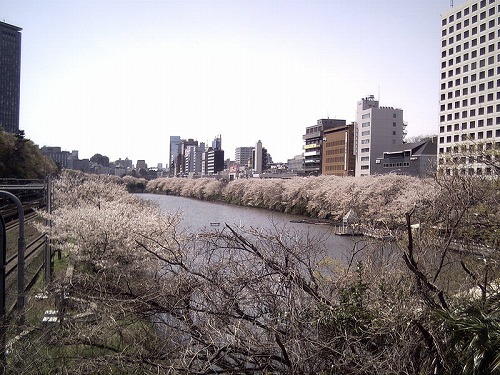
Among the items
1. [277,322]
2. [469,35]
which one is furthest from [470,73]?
[277,322]

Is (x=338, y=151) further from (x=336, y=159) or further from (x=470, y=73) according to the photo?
(x=470, y=73)

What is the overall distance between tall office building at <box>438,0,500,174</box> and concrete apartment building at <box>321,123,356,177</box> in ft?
40.5

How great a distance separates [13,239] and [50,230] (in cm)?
116

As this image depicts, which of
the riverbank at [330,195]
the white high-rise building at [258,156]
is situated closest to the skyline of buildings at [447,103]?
the riverbank at [330,195]

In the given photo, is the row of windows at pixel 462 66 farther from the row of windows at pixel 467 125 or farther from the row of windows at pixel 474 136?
the row of windows at pixel 474 136

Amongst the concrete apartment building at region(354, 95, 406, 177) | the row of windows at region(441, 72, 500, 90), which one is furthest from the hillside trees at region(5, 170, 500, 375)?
the concrete apartment building at region(354, 95, 406, 177)

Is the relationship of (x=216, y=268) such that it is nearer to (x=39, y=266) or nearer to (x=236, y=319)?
(x=236, y=319)

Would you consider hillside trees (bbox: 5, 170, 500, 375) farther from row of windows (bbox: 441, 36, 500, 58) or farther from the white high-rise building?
the white high-rise building

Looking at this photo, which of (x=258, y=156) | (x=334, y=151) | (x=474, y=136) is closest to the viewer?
(x=474, y=136)

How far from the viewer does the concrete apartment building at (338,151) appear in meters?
55.0

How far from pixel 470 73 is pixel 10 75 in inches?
1884

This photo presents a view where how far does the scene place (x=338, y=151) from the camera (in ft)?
188

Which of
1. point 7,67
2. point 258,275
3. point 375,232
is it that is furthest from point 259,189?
point 258,275

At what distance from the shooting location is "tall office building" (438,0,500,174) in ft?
128
